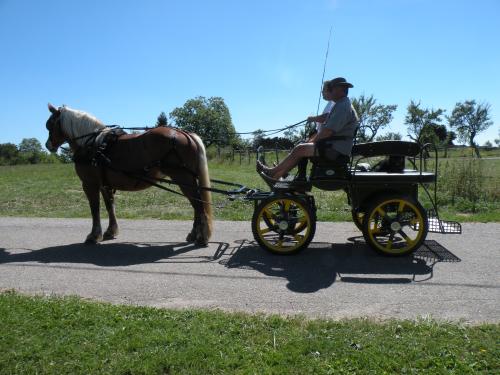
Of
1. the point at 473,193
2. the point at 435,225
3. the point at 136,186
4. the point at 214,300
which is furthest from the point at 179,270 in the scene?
the point at 473,193

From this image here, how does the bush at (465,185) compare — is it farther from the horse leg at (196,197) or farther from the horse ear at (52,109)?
the horse ear at (52,109)

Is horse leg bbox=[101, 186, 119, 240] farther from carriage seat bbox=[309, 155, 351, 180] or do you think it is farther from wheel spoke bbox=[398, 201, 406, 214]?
wheel spoke bbox=[398, 201, 406, 214]

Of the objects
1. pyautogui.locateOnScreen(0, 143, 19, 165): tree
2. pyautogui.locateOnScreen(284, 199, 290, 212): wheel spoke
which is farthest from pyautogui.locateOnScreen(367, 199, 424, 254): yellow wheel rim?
pyautogui.locateOnScreen(0, 143, 19, 165): tree

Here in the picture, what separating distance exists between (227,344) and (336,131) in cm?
325

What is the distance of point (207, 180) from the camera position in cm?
652

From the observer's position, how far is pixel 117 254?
6.06 meters

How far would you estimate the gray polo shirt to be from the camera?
540 cm

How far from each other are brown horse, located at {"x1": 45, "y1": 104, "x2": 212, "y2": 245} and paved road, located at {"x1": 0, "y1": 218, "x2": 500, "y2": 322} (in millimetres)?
631

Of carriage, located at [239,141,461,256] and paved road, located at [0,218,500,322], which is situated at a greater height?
carriage, located at [239,141,461,256]

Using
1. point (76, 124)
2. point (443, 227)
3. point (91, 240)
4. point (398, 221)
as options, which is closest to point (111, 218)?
point (91, 240)

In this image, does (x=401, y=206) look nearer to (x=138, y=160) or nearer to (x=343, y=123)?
(x=343, y=123)

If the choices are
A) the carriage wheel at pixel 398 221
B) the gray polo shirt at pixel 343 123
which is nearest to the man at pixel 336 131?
the gray polo shirt at pixel 343 123

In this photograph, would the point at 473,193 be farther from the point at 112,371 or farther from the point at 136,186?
the point at 112,371

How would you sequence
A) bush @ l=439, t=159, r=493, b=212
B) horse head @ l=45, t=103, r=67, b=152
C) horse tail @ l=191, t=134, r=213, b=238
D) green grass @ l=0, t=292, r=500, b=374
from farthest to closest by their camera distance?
bush @ l=439, t=159, r=493, b=212 → horse head @ l=45, t=103, r=67, b=152 → horse tail @ l=191, t=134, r=213, b=238 → green grass @ l=0, t=292, r=500, b=374
